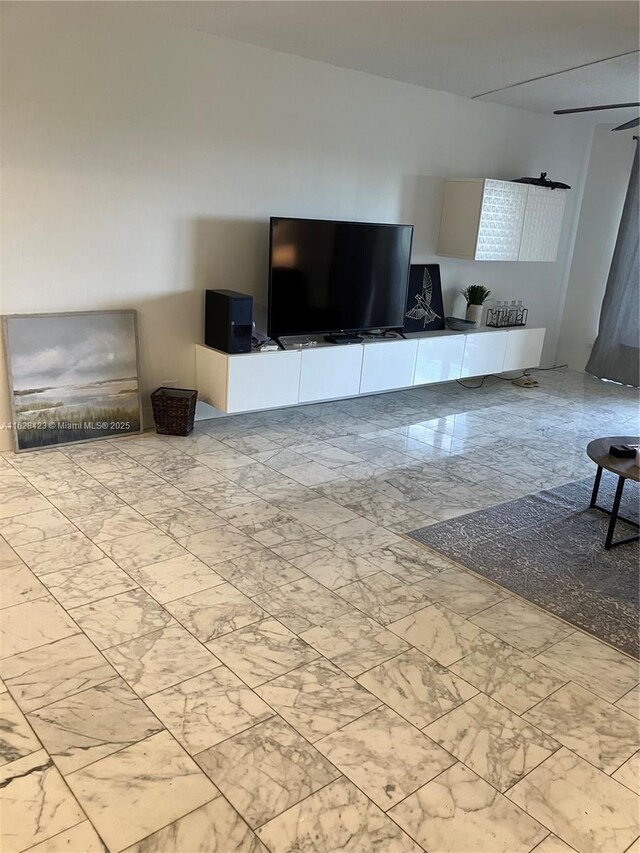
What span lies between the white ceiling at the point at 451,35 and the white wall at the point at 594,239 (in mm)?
1662

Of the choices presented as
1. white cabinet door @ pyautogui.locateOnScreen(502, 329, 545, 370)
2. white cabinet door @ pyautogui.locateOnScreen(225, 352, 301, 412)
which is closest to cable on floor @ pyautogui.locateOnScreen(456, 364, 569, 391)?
white cabinet door @ pyautogui.locateOnScreen(502, 329, 545, 370)

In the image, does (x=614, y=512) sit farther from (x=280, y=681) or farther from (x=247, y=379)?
(x=247, y=379)

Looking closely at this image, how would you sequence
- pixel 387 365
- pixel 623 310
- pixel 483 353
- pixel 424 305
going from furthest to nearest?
pixel 623 310 < pixel 483 353 < pixel 424 305 < pixel 387 365

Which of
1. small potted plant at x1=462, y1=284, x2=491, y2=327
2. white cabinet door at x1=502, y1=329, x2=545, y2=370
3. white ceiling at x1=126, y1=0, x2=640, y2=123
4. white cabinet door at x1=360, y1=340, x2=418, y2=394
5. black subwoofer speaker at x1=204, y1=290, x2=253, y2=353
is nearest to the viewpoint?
white ceiling at x1=126, y1=0, x2=640, y2=123

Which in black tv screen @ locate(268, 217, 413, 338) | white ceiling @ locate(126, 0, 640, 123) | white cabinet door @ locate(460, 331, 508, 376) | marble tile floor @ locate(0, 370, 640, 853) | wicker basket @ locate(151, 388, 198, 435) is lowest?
marble tile floor @ locate(0, 370, 640, 853)

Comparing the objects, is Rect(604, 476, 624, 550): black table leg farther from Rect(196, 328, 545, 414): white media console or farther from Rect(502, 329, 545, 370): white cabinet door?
Rect(502, 329, 545, 370): white cabinet door

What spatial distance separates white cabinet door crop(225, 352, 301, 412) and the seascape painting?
615 mm

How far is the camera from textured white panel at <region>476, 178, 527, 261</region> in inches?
212

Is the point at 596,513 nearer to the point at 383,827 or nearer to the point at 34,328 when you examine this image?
the point at 383,827

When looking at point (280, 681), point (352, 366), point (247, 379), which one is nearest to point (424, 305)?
point (352, 366)

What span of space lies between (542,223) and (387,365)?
216cm

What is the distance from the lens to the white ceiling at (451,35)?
3.22 m

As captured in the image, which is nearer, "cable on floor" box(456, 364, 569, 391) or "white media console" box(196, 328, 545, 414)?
"white media console" box(196, 328, 545, 414)

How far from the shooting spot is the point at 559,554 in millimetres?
3094
